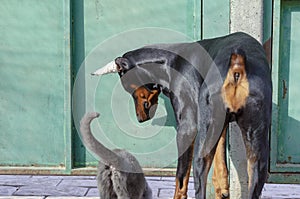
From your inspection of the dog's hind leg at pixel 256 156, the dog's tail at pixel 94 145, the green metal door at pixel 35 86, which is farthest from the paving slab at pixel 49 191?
the dog's hind leg at pixel 256 156

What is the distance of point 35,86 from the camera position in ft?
16.7

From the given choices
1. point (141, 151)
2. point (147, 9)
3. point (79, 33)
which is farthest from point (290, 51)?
point (79, 33)

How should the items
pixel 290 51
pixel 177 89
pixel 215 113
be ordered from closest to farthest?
1. pixel 215 113
2. pixel 177 89
3. pixel 290 51

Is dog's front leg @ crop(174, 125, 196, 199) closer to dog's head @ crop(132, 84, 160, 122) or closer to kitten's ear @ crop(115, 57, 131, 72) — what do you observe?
dog's head @ crop(132, 84, 160, 122)

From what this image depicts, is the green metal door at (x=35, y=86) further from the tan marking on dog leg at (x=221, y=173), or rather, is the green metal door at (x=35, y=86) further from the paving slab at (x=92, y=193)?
the tan marking on dog leg at (x=221, y=173)

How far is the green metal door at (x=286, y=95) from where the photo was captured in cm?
482

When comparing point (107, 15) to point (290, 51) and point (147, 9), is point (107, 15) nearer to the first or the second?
point (147, 9)

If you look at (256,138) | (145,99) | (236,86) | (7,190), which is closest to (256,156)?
(256,138)

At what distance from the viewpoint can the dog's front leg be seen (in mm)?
3549

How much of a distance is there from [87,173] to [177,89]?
6.40ft

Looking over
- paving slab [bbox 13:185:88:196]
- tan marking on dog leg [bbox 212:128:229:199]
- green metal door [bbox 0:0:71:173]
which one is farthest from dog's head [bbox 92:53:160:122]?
green metal door [bbox 0:0:71:173]

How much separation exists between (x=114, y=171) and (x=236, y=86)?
4.30ft

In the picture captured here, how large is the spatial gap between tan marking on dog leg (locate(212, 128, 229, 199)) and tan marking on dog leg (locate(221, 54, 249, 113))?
43.3 inches

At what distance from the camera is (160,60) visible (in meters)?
3.70
